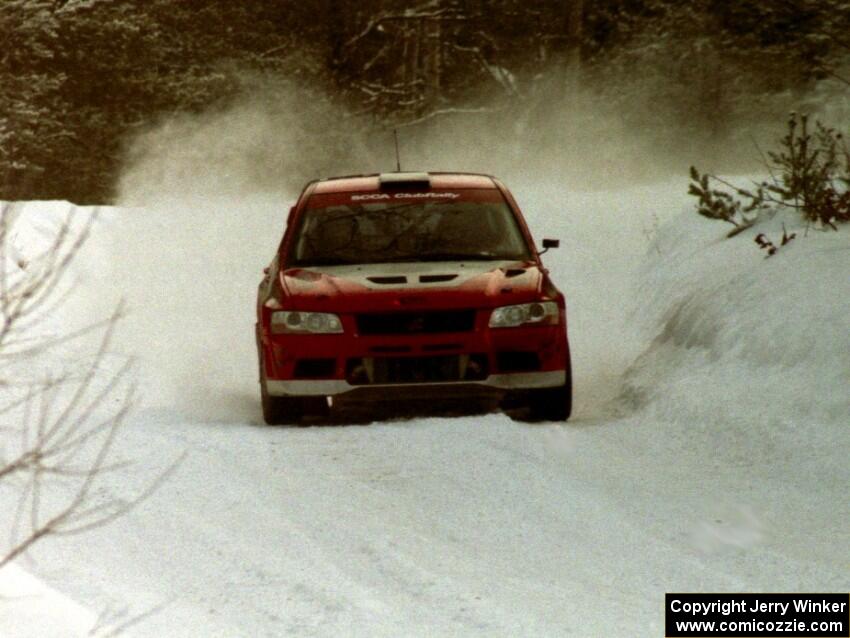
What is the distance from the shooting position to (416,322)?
10039 mm

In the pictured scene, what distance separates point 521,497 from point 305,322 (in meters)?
2.63

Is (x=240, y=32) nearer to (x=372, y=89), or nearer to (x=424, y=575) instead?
(x=372, y=89)

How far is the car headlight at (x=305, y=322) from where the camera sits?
10.1 metres

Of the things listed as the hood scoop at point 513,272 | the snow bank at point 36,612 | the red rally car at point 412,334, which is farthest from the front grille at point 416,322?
the snow bank at point 36,612

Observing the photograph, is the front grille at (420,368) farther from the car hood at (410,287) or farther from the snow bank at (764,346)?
the snow bank at (764,346)

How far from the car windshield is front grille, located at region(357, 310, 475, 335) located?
0.85 metres

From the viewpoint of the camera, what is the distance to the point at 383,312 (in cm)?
1004

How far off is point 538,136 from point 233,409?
1020 inches

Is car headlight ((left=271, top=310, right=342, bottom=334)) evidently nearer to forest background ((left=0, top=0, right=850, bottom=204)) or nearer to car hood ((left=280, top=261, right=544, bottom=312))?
car hood ((left=280, top=261, right=544, bottom=312))

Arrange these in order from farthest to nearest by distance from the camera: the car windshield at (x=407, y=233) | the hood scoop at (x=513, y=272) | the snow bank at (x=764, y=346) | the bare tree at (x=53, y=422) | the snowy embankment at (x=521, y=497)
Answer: the car windshield at (x=407, y=233) → the hood scoop at (x=513, y=272) → the snow bank at (x=764, y=346) → the snowy embankment at (x=521, y=497) → the bare tree at (x=53, y=422)

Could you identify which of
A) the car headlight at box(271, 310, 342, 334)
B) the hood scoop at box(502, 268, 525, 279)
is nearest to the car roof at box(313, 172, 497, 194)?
the hood scoop at box(502, 268, 525, 279)

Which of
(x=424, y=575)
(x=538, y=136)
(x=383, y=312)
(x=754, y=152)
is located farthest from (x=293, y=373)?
(x=754, y=152)

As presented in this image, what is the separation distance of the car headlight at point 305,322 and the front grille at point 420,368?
0.26 metres

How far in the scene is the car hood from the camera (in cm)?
1006
